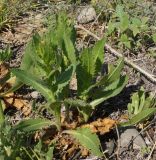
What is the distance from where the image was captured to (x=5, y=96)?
2.62 m

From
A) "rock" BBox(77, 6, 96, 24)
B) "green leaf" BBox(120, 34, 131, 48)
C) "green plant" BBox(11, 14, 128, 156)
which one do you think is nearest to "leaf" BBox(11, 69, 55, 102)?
"green plant" BBox(11, 14, 128, 156)

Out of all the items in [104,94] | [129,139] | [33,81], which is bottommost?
[129,139]

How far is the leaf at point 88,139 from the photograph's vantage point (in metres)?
2.15

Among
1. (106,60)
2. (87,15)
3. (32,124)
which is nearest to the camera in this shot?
(32,124)

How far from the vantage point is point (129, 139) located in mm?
2357

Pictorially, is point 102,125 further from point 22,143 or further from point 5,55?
point 5,55

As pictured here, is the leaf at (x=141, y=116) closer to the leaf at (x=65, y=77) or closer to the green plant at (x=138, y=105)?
the green plant at (x=138, y=105)

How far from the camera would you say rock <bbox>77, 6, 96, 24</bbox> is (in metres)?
3.26

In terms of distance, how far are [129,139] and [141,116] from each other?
14 centimetres

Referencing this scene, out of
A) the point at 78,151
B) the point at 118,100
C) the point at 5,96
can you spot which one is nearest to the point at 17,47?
the point at 5,96

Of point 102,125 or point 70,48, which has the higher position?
point 70,48

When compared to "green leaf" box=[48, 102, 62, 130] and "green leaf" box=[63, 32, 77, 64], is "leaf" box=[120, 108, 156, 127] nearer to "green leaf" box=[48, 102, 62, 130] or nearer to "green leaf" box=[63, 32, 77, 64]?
"green leaf" box=[48, 102, 62, 130]

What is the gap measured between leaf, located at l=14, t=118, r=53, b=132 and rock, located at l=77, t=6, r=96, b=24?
115cm

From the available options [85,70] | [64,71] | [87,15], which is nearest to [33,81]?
[64,71]
